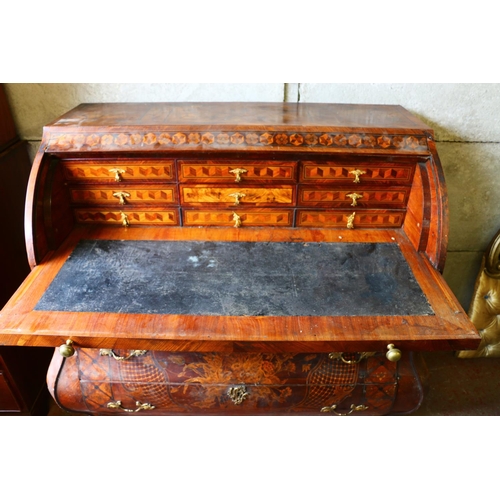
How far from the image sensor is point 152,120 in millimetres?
1738

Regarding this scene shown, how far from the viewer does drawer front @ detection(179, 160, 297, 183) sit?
167 centimetres

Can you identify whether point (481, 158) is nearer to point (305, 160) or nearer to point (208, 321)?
point (305, 160)

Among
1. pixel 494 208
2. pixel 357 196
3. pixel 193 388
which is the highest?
pixel 357 196

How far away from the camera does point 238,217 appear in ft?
5.82

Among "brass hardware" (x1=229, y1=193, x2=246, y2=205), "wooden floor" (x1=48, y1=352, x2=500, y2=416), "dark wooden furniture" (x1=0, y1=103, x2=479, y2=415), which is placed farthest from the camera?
"wooden floor" (x1=48, y1=352, x2=500, y2=416)

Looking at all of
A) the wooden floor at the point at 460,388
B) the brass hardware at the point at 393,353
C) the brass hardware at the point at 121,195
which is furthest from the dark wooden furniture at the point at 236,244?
the wooden floor at the point at 460,388

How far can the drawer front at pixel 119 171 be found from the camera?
1.68 meters

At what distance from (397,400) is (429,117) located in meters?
1.39

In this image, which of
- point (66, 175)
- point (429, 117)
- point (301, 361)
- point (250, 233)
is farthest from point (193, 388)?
point (429, 117)

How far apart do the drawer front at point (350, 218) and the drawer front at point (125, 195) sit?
0.57 meters

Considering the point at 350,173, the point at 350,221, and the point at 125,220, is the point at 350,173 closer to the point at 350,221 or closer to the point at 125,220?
the point at 350,221

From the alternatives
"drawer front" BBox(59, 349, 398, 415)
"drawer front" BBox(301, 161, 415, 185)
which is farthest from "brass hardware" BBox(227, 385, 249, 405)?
"drawer front" BBox(301, 161, 415, 185)

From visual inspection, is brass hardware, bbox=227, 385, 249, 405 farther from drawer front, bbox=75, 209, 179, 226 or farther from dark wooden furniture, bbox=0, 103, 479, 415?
drawer front, bbox=75, 209, 179, 226

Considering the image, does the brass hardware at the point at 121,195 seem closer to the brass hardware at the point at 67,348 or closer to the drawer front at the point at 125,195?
the drawer front at the point at 125,195
